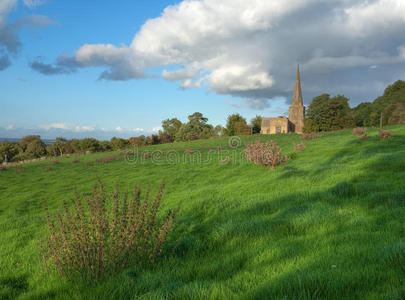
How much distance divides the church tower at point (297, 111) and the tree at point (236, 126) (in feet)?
106

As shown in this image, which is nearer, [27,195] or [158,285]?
[158,285]

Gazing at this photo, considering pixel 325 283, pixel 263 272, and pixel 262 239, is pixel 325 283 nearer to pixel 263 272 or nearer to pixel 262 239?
pixel 263 272

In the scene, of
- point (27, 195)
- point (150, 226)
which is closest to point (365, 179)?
point (150, 226)

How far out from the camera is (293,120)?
370 ft

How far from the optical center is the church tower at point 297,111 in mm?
110688

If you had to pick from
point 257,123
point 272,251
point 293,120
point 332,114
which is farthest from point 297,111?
point 272,251

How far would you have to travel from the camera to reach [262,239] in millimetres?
4617

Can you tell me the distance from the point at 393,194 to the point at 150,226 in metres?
6.09

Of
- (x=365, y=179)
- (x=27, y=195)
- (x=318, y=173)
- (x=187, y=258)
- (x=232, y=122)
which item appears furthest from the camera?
(x=232, y=122)

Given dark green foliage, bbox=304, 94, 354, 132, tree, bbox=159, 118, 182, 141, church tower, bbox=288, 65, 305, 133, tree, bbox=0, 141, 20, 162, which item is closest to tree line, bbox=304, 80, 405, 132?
dark green foliage, bbox=304, 94, 354, 132

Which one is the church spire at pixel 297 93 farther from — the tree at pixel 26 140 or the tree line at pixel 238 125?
the tree at pixel 26 140

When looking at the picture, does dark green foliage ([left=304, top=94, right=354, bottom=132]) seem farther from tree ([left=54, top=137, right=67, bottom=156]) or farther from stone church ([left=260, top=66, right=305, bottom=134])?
tree ([left=54, top=137, right=67, bottom=156])

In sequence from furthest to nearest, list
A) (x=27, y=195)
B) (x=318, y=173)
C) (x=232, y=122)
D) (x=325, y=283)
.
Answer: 1. (x=232, y=122)
2. (x=27, y=195)
3. (x=318, y=173)
4. (x=325, y=283)

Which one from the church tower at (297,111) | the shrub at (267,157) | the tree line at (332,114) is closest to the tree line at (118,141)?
the tree line at (332,114)
